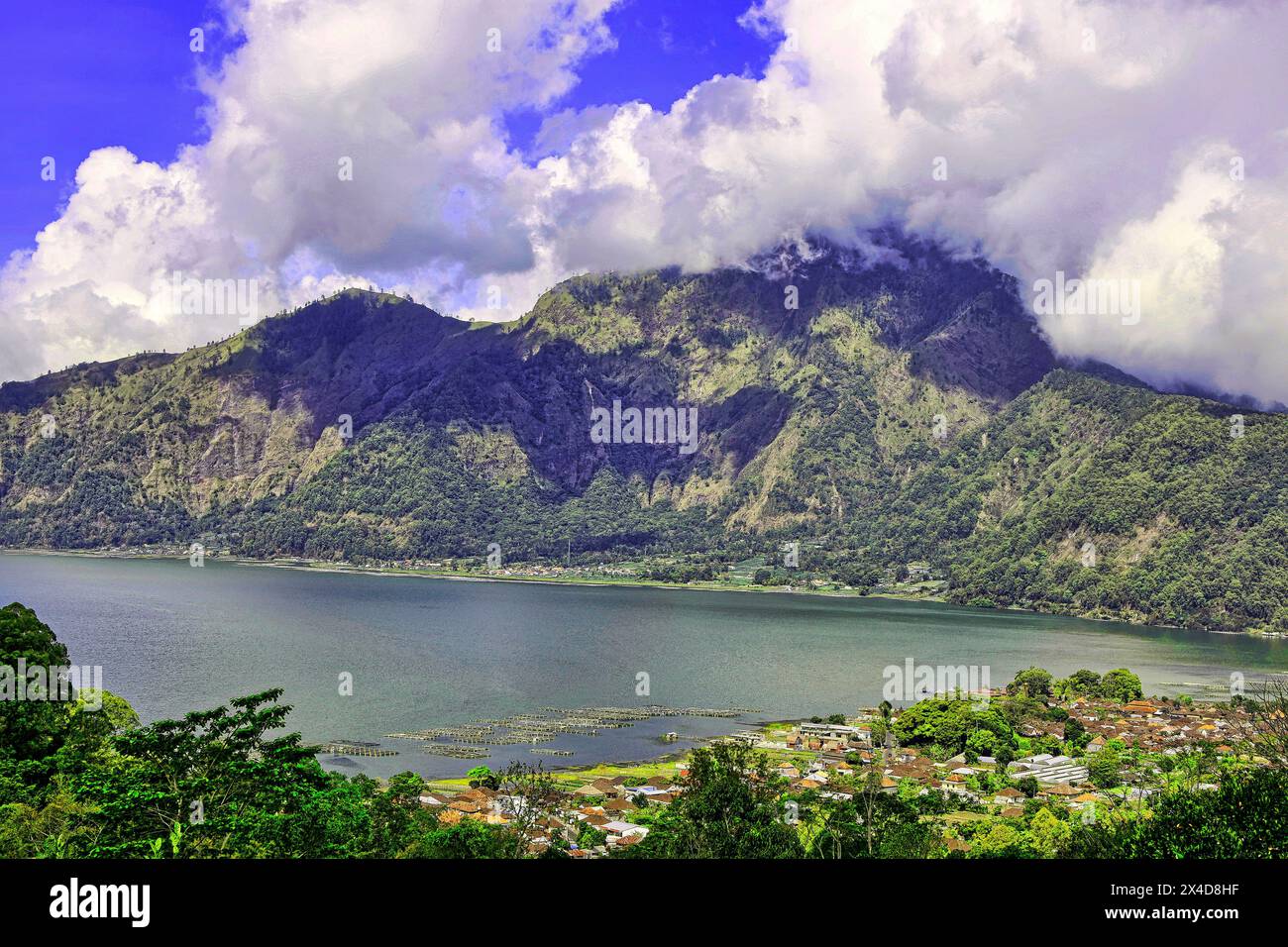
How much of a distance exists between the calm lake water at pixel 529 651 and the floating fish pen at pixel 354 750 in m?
1.16

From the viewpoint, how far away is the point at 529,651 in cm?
9162

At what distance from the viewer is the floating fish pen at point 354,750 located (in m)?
50.3

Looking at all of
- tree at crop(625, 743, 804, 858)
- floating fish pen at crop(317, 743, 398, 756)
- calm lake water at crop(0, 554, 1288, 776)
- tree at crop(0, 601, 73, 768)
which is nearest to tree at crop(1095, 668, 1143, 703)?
calm lake water at crop(0, 554, 1288, 776)

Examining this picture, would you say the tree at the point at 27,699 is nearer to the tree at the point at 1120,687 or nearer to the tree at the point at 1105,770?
the tree at the point at 1105,770

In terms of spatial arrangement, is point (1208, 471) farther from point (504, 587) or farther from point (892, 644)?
point (504, 587)

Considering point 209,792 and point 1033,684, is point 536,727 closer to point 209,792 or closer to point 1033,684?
point 1033,684

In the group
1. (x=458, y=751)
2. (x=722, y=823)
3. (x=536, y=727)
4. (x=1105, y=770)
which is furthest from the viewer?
(x=536, y=727)

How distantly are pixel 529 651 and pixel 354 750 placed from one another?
41.1 metres

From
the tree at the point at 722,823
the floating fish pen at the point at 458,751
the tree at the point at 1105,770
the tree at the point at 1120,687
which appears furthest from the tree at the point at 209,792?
the tree at the point at 1120,687

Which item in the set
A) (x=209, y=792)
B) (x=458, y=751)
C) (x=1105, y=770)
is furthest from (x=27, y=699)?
(x=1105, y=770)

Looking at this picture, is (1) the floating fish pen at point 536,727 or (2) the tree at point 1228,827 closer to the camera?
(2) the tree at point 1228,827

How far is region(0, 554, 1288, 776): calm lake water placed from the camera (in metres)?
63.2
